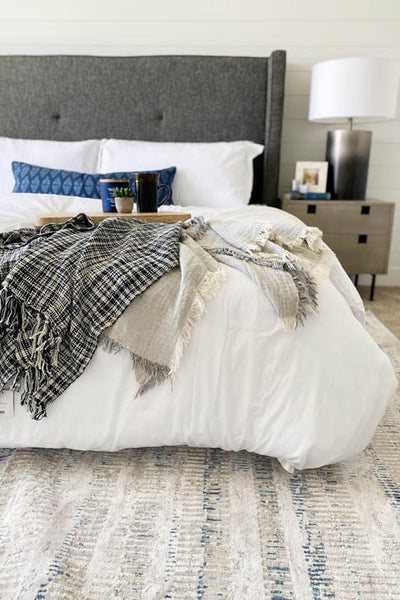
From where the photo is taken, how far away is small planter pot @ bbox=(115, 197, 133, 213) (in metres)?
1.60

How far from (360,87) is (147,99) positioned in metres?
1.23

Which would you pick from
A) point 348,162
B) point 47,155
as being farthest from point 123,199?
point 348,162

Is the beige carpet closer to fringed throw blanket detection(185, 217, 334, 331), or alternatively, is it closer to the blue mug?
fringed throw blanket detection(185, 217, 334, 331)

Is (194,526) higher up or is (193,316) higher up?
(193,316)

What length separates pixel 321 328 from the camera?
108cm

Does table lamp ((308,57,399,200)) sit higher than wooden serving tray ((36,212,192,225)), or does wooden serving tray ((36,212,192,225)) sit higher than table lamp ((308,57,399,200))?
table lamp ((308,57,399,200))

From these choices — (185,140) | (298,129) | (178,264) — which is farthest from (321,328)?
(298,129)

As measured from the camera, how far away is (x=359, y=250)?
2719mm

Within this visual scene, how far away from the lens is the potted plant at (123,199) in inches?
62.8

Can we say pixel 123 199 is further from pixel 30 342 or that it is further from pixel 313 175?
pixel 313 175

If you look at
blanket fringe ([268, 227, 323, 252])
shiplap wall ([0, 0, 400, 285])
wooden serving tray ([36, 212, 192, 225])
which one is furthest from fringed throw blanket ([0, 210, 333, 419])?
shiplap wall ([0, 0, 400, 285])

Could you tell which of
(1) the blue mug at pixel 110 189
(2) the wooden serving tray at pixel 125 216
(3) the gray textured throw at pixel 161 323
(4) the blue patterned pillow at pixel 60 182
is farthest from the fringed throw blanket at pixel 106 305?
(4) the blue patterned pillow at pixel 60 182

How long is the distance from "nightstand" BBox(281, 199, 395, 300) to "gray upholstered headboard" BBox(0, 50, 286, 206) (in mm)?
300

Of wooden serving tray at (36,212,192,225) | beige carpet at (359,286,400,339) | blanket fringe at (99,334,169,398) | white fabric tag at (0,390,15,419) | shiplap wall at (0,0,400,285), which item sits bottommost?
beige carpet at (359,286,400,339)
